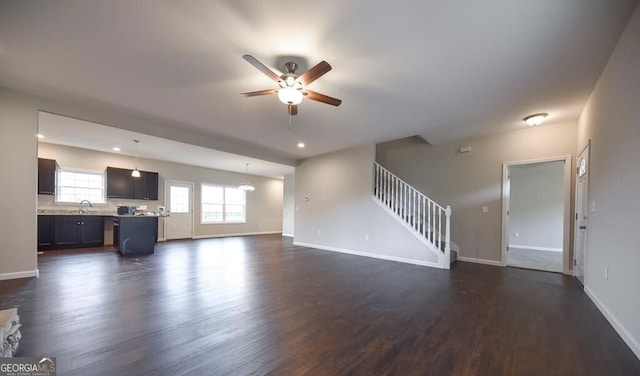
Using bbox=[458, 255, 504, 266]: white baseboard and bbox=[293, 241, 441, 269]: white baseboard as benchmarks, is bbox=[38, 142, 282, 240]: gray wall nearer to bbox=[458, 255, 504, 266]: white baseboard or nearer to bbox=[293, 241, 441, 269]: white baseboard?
bbox=[293, 241, 441, 269]: white baseboard

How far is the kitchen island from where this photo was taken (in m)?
5.74

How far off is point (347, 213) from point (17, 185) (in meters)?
5.80

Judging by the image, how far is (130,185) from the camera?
7531mm

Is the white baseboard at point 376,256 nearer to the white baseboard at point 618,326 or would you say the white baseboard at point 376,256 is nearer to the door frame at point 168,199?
the white baseboard at point 618,326

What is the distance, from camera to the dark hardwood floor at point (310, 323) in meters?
1.80

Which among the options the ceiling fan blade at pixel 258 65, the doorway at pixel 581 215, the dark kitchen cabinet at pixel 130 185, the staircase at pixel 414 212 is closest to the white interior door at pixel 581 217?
the doorway at pixel 581 215

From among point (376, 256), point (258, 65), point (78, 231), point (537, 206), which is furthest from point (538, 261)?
point (78, 231)

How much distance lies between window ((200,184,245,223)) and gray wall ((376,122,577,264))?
22.0ft

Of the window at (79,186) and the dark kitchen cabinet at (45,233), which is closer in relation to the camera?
the dark kitchen cabinet at (45,233)

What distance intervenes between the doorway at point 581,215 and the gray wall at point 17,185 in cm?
786

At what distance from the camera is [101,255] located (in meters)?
5.66

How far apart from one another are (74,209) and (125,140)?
2783mm

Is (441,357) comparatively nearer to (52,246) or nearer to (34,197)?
(34,197)

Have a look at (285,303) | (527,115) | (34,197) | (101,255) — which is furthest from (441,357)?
(101,255)
